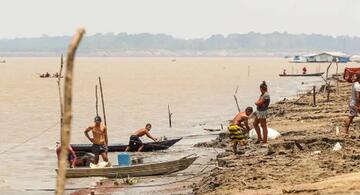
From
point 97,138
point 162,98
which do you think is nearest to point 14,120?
point 162,98

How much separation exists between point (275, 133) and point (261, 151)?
11.6 ft

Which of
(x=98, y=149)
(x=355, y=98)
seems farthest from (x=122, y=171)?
(x=355, y=98)

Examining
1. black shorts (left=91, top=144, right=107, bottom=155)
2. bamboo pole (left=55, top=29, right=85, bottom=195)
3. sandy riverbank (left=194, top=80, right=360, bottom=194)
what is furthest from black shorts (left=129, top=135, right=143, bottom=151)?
bamboo pole (left=55, top=29, right=85, bottom=195)

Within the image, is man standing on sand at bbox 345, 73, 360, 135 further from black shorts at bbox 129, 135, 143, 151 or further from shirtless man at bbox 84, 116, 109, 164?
black shorts at bbox 129, 135, 143, 151

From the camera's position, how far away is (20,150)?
84.4 ft

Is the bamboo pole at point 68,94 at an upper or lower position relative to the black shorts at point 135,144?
upper

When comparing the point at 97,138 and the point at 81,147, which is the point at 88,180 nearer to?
the point at 97,138

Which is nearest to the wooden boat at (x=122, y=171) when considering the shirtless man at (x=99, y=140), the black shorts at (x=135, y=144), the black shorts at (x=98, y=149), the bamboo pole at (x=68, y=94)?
the shirtless man at (x=99, y=140)

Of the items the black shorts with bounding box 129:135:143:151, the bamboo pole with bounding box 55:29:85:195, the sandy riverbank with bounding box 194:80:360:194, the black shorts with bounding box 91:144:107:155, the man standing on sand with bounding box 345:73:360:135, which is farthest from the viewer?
the black shorts with bounding box 129:135:143:151

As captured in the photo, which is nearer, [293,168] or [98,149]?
[293,168]

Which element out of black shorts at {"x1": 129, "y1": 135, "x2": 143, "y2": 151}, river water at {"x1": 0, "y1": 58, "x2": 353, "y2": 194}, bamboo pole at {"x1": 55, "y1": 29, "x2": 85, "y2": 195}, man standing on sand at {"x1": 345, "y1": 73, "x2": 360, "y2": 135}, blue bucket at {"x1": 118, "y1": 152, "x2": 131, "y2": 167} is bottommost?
river water at {"x1": 0, "y1": 58, "x2": 353, "y2": 194}

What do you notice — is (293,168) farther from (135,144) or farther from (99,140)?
(135,144)

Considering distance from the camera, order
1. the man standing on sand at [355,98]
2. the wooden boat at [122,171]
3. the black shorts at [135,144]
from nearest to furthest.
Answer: the man standing on sand at [355,98]
the wooden boat at [122,171]
the black shorts at [135,144]

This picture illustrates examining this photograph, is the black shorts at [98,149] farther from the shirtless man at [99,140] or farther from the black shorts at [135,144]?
the black shorts at [135,144]
